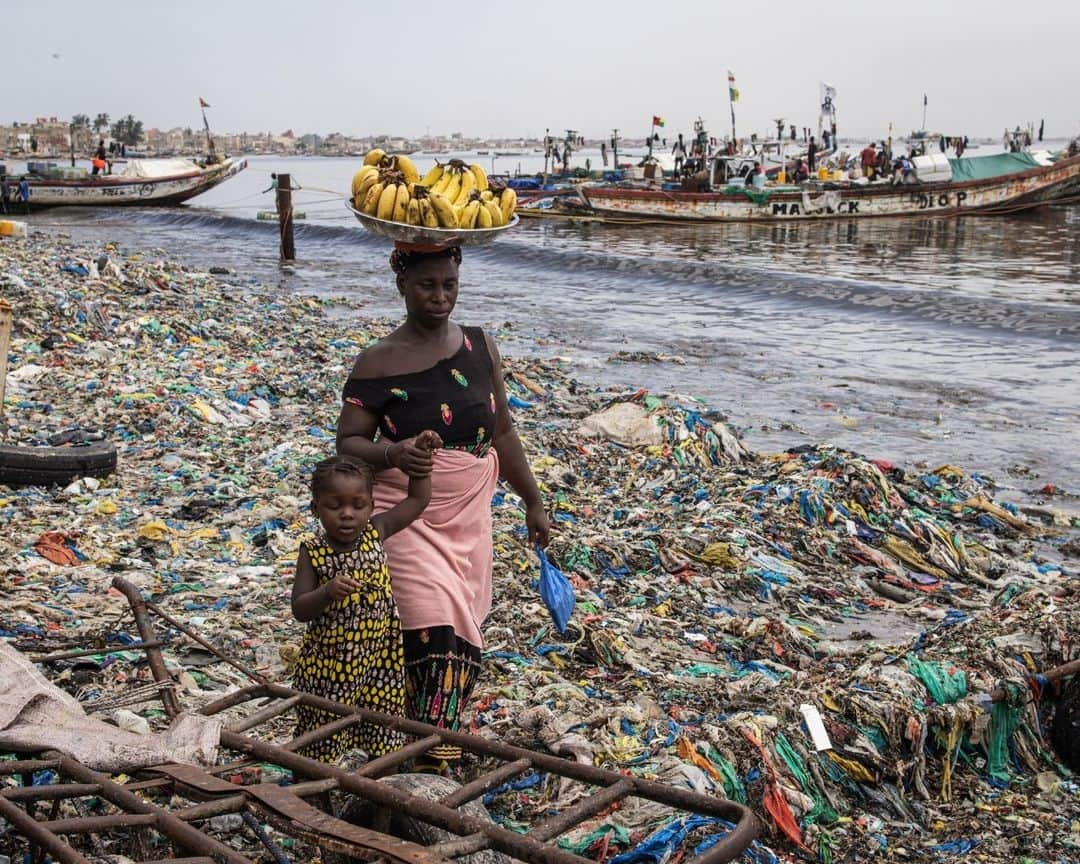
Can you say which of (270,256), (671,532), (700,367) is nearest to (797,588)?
(671,532)

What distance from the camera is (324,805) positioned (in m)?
2.23

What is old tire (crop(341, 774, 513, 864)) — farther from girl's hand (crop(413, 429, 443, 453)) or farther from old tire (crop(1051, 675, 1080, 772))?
old tire (crop(1051, 675, 1080, 772))

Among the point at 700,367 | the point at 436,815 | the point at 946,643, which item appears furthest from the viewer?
the point at 700,367

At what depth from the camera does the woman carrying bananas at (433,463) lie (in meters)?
2.52

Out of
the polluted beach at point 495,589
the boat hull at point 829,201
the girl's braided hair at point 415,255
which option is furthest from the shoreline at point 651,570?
the boat hull at point 829,201

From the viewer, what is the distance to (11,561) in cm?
444

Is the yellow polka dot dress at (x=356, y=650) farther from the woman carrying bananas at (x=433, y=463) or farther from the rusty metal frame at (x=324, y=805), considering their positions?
the rusty metal frame at (x=324, y=805)

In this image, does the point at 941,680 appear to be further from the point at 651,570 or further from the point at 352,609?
the point at 352,609

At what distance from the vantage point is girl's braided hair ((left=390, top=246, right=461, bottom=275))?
2.56 meters

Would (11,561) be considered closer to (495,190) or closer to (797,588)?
(495,190)

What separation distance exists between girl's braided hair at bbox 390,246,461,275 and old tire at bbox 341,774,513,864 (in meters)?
1.19

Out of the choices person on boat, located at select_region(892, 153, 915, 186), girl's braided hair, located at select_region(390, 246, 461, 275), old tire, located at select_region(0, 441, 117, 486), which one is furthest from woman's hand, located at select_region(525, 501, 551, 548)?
person on boat, located at select_region(892, 153, 915, 186)

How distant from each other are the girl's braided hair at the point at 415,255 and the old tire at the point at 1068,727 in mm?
2603

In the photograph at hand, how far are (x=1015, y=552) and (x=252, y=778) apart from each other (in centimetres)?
483
